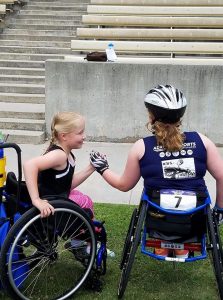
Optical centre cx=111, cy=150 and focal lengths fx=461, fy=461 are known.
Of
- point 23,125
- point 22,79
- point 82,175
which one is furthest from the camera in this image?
point 22,79

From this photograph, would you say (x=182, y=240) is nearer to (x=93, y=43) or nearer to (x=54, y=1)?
(x=93, y=43)

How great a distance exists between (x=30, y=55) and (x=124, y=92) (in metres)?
3.30

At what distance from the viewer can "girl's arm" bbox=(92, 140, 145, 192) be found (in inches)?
109

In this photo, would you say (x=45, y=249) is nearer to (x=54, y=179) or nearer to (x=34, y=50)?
(x=54, y=179)

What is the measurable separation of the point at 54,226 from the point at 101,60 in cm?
429

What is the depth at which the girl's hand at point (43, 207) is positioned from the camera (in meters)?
2.67

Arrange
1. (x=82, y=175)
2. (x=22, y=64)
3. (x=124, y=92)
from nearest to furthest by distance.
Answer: (x=82, y=175) < (x=124, y=92) < (x=22, y=64)

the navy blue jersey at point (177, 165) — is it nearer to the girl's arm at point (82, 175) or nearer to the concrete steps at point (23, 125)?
the girl's arm at point (82, 175)

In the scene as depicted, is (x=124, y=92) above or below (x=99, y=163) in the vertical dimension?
below

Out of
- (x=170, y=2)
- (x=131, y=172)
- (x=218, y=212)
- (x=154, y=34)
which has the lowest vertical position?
(x=218, y=212)

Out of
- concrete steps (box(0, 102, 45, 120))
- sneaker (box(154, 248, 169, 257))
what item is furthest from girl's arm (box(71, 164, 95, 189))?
concrete steps (box(0, 102, 45, 120))

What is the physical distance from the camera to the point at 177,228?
2711mm

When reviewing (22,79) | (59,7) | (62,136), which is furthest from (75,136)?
(59,7)

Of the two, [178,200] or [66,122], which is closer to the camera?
[178,200]
